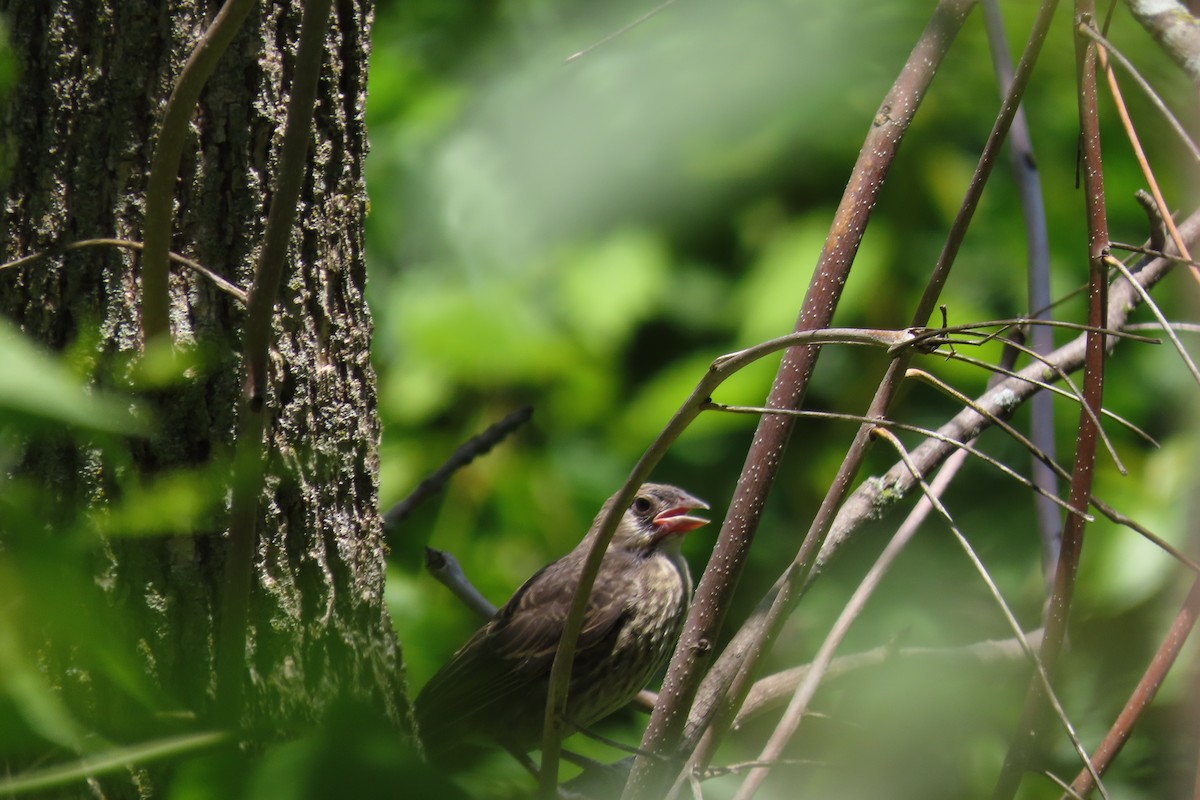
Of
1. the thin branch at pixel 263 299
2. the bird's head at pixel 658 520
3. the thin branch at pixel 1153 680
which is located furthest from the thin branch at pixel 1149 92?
the bird's head at pixel 658 520

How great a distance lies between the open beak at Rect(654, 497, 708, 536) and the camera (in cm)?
404

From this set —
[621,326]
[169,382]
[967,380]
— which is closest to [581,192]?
[169,382]

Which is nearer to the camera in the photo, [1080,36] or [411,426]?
[1080,36]

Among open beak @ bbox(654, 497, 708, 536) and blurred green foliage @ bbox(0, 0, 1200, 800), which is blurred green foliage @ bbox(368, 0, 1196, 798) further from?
open beak @ bbox(654, 497, 708, 536)

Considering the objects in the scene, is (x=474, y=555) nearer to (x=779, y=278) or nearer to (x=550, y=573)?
(x=550, y=573)

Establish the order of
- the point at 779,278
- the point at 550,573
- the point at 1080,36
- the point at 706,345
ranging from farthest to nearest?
1. the point at 706,345
2. the point at 779,278
3. the point at 550,573
4. the point at 1080,36

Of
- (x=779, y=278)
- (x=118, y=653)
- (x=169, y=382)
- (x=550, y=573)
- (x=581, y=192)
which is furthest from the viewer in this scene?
(x=779, y=278)

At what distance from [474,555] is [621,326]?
3.32ft

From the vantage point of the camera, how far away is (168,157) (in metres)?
1.42

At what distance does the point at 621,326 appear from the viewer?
4160mm

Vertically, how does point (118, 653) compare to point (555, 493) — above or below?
above

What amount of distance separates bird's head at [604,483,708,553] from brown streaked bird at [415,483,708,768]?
129mm

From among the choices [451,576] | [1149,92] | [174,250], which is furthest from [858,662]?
[174,250]

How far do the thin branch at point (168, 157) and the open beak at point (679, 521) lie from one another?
106 inches
